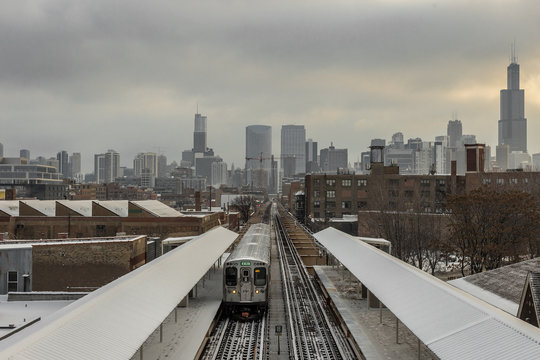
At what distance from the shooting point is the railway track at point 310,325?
61.0 ft

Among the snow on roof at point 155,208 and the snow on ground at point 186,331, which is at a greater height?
the snow on roof at point 155,208

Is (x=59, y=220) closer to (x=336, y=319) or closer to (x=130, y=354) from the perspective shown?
(x=336, y=319)

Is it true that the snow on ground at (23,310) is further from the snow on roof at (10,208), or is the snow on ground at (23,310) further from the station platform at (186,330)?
the snow on roof at (10,208)

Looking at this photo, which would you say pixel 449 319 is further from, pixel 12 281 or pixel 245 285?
pixel 12 281

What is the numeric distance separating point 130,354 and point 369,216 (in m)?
50.7

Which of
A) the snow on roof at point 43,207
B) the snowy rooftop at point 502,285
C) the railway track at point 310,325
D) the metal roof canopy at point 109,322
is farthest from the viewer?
the snow on roof at point 43,207

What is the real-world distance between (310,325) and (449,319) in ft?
31.3

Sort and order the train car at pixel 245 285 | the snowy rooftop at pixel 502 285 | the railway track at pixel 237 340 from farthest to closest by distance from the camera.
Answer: the train car at pixel 245 285
the snowy rooftop at pixel 502 285
the railway track at pixel 237 340

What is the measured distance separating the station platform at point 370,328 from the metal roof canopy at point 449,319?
6.40 ft

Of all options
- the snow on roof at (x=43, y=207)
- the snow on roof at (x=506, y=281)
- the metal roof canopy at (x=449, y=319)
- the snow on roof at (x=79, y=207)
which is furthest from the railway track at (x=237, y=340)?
the snow on roof at (x=43, y=207)

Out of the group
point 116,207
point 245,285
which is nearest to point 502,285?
point 245,285

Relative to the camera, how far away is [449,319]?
14.3 metres

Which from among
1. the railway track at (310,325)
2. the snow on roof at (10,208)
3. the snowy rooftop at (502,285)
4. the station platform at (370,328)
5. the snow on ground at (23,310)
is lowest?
the railway track at (310,325)

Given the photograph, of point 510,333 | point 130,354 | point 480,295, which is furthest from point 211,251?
point 510,333
